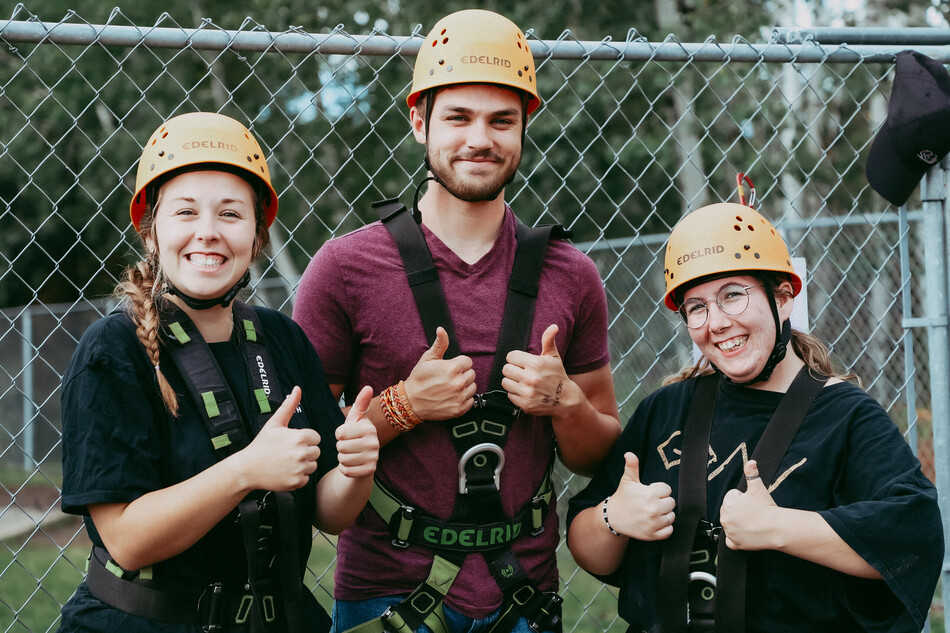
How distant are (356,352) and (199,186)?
2.65 ft

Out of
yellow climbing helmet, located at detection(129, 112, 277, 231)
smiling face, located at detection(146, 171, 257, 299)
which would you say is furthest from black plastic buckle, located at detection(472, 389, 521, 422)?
yellow climbing helmet, located at detection(129, 112, 277, 231)

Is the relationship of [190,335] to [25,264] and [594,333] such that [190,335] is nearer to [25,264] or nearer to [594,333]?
[594,333]

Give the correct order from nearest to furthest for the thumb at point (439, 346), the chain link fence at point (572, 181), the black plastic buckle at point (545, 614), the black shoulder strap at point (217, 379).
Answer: the black shoulder strap at point (217, 379)
the thumb at point (439, 346)
the black plastic buckle at point (545, 614)
the chain link fence at point (572, 181)

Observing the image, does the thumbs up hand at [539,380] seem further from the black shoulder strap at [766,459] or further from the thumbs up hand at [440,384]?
the black shoulder strap at [766,459]

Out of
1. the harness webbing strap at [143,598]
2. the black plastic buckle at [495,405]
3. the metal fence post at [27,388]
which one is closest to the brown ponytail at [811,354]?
the black plastic buckle at [495,405]

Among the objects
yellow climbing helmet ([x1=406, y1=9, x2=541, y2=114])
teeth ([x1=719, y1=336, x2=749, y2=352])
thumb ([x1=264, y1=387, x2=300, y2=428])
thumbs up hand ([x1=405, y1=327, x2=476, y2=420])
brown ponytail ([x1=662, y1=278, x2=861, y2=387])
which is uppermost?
yellow climbing helmet ([x1=406, y1=9, x2=541, y2=114])

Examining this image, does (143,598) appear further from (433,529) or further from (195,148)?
(195,148)

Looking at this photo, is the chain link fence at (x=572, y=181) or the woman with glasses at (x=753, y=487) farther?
the chain link fence at (x=572, y=181)

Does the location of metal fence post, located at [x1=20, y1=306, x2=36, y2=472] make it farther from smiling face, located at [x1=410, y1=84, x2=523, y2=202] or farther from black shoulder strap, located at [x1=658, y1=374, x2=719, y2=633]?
black shoulder strap, located at [x1=658, y1=374, x2=719, y2=633]

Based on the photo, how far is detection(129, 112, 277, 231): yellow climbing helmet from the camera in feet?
8.49

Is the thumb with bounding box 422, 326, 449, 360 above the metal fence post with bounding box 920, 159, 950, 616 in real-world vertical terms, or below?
below

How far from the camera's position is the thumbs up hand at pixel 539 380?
287 centimetres

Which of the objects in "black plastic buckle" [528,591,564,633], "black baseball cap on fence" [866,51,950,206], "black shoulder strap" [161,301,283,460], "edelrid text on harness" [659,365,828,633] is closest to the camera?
"black shoulder strap" [161,301,283,460]

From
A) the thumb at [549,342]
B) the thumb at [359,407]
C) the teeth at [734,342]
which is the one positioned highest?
the teeth at [734,342]
